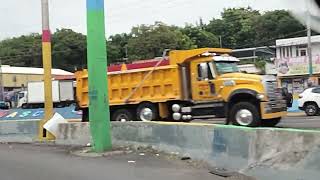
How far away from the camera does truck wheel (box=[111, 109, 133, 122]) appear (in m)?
21.0

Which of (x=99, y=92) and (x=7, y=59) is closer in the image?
(x=99, y=92)

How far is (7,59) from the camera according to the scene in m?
106

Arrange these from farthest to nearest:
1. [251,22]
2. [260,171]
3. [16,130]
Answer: [251,22], [16,130], [260,171]

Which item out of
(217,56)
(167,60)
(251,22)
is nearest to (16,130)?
(167,60)

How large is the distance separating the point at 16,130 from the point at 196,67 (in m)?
6.58

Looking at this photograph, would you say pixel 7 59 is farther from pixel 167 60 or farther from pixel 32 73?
pixel 167 60

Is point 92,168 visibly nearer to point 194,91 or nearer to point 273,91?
point 273,91

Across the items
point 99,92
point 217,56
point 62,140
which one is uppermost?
point 217,56

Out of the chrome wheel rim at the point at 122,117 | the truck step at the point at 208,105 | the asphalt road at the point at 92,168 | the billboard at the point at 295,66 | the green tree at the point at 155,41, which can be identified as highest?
the green tree at the point at 155,41

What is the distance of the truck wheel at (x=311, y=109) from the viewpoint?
87.4 feet

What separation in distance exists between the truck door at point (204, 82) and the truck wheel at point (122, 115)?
2.83 meters

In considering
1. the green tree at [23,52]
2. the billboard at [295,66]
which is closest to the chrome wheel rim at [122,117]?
the billboard at [295,66]

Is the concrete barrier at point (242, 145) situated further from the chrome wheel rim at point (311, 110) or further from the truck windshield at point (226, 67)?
the chrome wheel rim at point (311, 110)

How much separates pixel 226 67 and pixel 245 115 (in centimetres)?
234
